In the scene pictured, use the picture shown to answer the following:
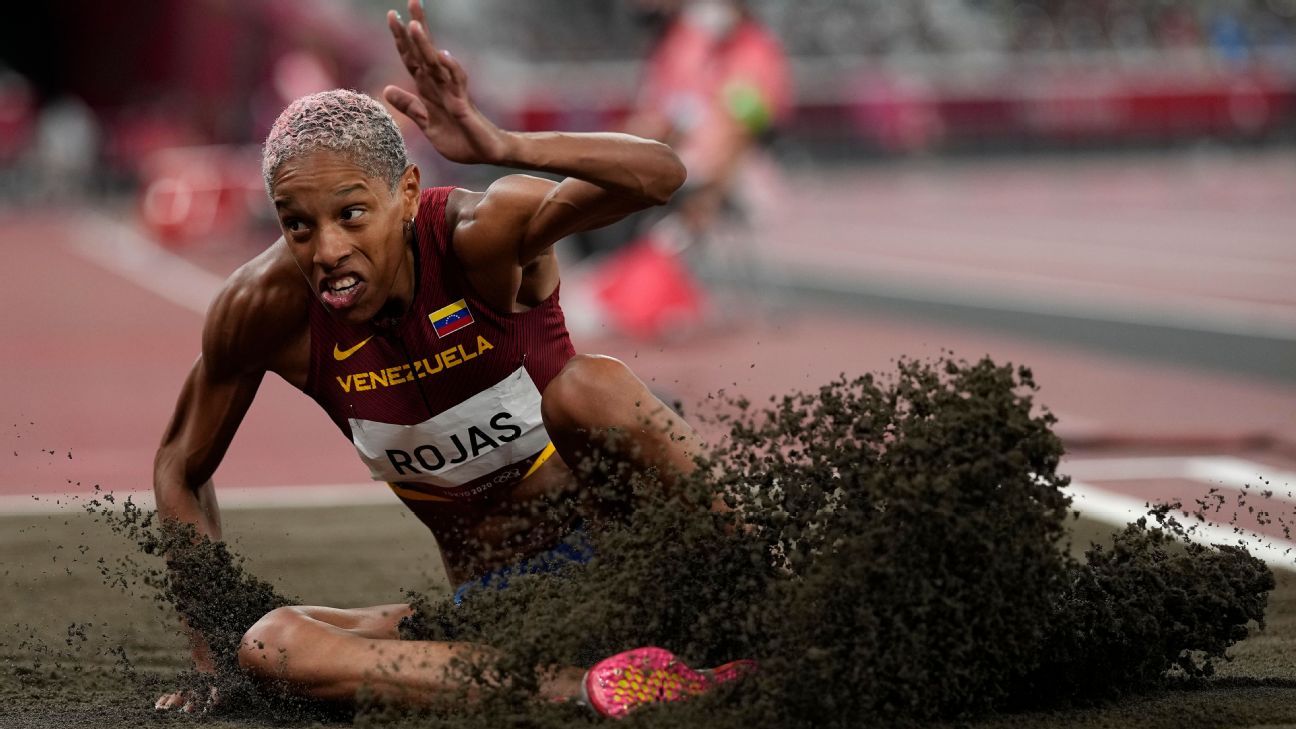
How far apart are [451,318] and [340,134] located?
0.58 meters

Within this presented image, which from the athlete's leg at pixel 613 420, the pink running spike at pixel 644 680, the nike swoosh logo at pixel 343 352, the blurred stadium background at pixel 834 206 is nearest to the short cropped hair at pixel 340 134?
the nike swoosh logo at pixel 343 352

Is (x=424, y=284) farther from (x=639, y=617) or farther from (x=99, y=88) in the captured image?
(x=99, y=88)

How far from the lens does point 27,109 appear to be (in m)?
27.0

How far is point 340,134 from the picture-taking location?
3.98 m

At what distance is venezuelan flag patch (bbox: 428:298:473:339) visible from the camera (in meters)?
4.31

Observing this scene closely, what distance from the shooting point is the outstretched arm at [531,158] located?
3932 mm

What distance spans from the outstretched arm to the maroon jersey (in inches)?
8.7

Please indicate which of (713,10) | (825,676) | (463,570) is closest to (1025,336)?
(713,10)

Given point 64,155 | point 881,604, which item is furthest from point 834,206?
point 881,604

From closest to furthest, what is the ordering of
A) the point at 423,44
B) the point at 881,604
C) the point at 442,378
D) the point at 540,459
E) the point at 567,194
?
the point at 881,604 < the point at 423,44 < the point at 567,194 < the point at 442,378 < the point at 540,459

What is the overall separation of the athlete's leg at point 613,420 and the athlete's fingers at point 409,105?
0.71 m

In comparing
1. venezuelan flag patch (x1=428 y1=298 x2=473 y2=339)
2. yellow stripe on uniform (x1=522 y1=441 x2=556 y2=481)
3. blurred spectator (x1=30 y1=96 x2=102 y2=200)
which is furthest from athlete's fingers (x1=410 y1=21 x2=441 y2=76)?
blurred spectator (x1=30 y1=96 x2=102 y2=200)

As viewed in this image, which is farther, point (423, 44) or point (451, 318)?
point (451, 318)

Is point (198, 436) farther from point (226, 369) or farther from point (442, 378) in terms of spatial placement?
point (442, 378)
